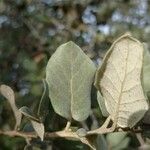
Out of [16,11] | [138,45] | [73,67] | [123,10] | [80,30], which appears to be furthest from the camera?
[123,10]

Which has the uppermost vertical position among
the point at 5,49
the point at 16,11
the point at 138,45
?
the point at 138,45

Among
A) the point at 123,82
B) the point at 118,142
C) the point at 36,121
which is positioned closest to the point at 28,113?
the point at 36,121

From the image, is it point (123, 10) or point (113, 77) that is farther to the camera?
point (123, 10)

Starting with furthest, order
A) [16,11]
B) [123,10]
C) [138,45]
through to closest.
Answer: [123,10] → [16,11] → [138,45]

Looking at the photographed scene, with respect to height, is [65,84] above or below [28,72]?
above

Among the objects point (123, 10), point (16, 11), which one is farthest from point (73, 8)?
point (123, 10)

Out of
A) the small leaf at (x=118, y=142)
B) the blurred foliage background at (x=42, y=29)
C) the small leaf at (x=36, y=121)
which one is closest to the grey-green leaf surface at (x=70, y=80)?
the small leaf at (x=36, y=121)

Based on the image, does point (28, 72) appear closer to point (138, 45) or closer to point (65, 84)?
point (65, 84)
